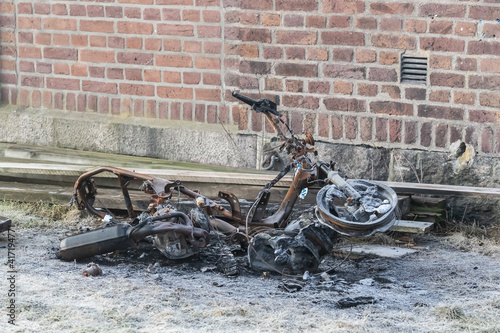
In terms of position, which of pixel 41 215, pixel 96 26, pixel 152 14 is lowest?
pixel 41 215

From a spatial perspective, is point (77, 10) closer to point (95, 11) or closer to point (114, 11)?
point (95, 11)

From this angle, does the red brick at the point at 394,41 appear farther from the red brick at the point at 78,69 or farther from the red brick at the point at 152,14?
the red brick at the point at 78,69

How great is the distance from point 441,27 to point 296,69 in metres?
1.23

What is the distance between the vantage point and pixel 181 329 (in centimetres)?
409

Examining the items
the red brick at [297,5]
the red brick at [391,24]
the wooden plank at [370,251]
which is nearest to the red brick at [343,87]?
the red brick at [391,24]

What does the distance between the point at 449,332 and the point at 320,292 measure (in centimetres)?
88

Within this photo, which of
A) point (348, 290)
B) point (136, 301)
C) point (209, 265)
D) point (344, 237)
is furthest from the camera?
point (344, 237)

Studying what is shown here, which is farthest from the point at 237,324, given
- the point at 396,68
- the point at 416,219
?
the point at 396,68

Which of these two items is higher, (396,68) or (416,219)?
(396,68)

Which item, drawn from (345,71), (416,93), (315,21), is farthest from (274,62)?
(416,93)

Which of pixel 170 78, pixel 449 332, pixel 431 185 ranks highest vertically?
pixel 170 78

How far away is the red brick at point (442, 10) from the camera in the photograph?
6113 mm

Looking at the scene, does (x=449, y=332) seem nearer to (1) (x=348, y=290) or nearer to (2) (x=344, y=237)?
(1) (x=348, y=290)

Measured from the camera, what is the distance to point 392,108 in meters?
6.45
